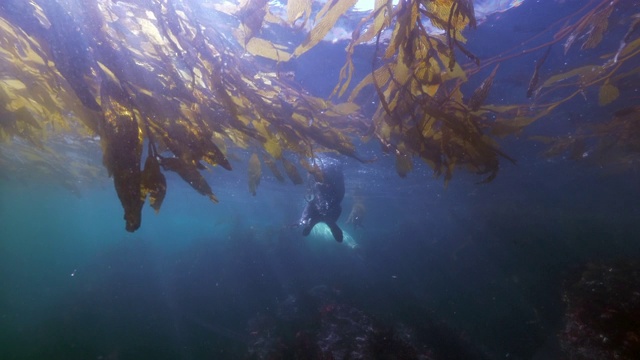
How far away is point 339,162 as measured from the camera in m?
17.3

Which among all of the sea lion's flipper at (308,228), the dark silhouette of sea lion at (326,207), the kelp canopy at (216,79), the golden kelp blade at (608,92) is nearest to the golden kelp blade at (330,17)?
the kelp canopy at (216,79)

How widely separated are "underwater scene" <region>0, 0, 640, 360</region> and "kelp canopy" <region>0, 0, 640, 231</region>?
0.03m

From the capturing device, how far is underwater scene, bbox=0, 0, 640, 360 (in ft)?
10.3

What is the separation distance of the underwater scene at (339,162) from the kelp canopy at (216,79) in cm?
3

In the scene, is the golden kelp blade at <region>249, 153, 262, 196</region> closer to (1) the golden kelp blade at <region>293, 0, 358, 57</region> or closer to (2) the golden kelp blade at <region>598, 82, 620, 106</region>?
(1) the golden kelp blade at <region>293, 0, 358, 57</region>

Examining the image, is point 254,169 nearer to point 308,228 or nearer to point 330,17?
point 330,17

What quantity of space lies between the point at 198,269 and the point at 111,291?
627cm

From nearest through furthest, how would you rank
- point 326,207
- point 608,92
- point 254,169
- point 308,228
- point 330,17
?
point 330,17
point 608,92
point 254,169
point 308,228
point 326,207

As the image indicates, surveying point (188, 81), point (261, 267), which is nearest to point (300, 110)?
point (188, 81)

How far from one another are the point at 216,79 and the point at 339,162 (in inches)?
555

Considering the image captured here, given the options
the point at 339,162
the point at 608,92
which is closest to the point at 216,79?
the point at 608,92

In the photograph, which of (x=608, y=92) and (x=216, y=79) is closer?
(x=216, y=79)

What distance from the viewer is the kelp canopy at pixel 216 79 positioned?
2.68 metres

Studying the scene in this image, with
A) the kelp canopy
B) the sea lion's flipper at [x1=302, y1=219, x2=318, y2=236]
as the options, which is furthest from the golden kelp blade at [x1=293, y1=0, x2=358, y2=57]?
the sea lion's flipper at [x1=302, y1=219, x2=318, y2=236]
